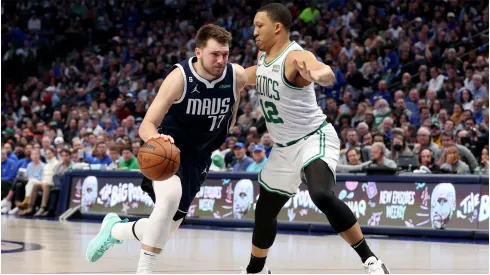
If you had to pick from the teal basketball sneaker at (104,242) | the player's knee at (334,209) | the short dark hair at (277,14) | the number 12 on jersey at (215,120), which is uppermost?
the short dark hair at (277,14)

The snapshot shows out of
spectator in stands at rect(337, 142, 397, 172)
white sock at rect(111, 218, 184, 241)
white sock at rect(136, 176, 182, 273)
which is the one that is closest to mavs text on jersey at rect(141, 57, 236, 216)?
white sock at rect(111, 218, 184, 241)

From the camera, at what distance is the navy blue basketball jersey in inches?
254

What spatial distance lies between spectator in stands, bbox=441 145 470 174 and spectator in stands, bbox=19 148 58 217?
8.20m

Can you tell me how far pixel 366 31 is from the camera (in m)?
19.5

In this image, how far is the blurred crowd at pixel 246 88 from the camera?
14.9m

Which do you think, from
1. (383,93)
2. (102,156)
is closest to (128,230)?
(102,156)

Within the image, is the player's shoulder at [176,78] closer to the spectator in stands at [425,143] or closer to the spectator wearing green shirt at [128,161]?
the spectator in stands at [425,143]

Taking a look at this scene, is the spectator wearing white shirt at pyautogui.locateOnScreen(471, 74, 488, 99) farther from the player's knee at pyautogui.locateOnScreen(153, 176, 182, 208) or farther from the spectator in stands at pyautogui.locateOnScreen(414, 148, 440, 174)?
the player's knee at pyautogui.locateOnScreen(153, 176, 182, 208)

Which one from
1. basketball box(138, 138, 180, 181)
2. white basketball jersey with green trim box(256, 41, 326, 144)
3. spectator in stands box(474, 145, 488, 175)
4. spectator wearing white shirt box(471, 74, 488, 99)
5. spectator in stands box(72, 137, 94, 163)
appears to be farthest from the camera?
spectator in stands box(72, 137, 94, 163)

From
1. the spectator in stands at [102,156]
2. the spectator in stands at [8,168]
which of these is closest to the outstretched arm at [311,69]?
the spectator in stands at [102,156]

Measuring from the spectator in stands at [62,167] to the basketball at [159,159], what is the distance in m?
11.8

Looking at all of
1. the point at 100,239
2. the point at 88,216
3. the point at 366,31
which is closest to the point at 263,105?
the point at 100,239

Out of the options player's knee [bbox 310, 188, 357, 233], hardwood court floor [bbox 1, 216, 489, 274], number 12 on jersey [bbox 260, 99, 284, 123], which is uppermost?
number 12 on jersey [bbox 260, 99, 284, 123]

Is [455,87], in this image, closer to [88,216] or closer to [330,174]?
[88,216]
